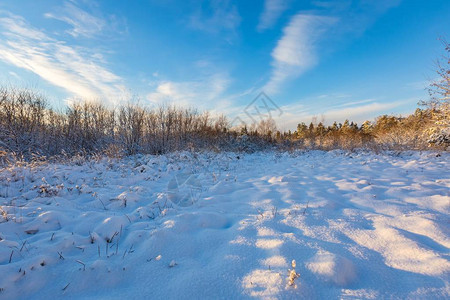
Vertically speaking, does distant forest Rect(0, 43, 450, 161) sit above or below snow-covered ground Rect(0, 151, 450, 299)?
above

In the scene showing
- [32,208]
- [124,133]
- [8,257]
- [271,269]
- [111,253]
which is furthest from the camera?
[124,133]

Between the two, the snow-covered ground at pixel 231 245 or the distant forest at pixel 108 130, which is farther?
the distant forest at pixel 108 130

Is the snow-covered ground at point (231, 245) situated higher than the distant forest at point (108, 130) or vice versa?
the distant forest at point (108, 130)

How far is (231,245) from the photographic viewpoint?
1801 millimetres

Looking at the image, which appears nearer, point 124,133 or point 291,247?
point 291,247

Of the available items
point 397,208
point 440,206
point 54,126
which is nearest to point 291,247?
point 397,208

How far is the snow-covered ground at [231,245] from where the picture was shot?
51.0 inches

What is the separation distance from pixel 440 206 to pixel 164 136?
12.7 meters

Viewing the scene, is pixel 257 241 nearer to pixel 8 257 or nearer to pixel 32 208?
pixel 8 257

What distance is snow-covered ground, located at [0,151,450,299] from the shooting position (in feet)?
4.25

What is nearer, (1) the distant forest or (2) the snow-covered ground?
(2) the snow-covered ground

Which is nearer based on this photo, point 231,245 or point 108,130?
point 231,245

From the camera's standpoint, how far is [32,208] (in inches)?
106

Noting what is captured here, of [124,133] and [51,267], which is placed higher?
[124,133]
